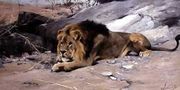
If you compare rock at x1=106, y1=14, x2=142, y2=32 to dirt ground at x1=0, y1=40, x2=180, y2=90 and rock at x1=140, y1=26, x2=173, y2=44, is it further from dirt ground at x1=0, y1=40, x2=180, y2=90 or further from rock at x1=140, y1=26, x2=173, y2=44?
dirt ground at x1=0, y1=40, x2=180, y2=90

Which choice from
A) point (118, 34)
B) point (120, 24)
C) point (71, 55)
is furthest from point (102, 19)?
point (71, 55)

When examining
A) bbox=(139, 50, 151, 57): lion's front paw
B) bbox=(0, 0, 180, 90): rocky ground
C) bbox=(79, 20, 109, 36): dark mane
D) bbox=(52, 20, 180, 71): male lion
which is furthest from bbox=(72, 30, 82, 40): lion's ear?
bbox=(139, 50, 151, 57): lion's front paw

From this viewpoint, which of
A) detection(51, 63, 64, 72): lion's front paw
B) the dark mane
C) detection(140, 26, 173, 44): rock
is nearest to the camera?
detection(51, 63, 64, 72): lion's front paw

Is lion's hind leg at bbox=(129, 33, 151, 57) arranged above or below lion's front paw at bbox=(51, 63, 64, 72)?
above

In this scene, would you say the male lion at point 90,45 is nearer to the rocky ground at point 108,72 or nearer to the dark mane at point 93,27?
the dark mane at point 93,27

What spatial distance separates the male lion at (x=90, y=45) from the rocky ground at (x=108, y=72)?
0.70 feet

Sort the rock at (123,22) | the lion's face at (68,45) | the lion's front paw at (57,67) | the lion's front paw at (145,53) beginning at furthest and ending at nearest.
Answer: the rock at (123,22) → the lion's front paw at (145,53) → the lion's face at (68,45) → the lion's front paw at (57,67)

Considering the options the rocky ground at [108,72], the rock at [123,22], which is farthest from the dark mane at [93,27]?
the rock at [123,22]

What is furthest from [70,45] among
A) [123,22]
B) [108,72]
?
[123,22]

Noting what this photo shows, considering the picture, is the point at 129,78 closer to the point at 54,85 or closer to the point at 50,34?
the point at 54,85

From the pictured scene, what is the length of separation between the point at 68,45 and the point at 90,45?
22.0 inches

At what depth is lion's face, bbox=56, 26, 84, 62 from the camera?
27.9 ft

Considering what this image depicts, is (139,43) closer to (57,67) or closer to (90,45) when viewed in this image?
(90,45)

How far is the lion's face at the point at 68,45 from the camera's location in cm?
849
